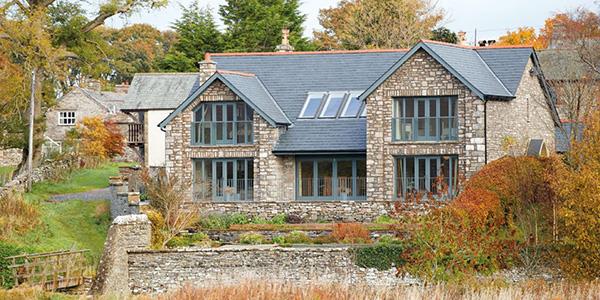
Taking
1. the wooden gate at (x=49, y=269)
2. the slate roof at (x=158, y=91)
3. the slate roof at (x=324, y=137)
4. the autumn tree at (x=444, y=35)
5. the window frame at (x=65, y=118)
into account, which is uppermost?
the autumn tree at (x=444, y=35)

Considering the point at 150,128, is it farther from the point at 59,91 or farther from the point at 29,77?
the point at 59,91

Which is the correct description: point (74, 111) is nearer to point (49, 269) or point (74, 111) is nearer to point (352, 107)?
point (352, 107)

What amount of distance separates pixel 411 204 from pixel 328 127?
8.39 metres

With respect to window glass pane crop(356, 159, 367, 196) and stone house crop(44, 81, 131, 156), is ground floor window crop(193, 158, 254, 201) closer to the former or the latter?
window glass pane crop(356, 159, 367, 196)

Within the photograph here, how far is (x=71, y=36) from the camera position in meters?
51.4

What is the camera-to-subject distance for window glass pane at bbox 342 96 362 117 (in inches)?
1794

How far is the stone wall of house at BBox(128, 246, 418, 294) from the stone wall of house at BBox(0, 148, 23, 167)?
33580 mm

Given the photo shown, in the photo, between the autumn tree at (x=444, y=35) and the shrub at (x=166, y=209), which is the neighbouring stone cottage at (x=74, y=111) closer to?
the autumn tree at (x=444, y=35)

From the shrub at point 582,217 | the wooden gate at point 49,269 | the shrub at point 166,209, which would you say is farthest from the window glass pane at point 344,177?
the shrub at point 582,217

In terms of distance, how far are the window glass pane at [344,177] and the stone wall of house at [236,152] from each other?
5.71 ft

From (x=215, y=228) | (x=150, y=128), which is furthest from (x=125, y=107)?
(x=215, y=228)

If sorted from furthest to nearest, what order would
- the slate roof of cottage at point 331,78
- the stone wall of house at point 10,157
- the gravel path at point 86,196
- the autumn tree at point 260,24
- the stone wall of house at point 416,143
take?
the autumn tree at point 260,24
the stone wall of house at point 10,157
the gravel path at point 86,196
the slate roof of cottage at point 331,78
the stone wall of house at point 416,143

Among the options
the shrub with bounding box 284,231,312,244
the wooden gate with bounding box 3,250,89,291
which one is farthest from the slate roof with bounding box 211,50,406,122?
the wooden gate with bounding box 3,250,89,291

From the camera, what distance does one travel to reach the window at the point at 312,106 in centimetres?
4603
